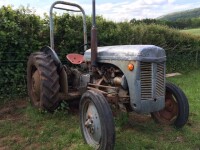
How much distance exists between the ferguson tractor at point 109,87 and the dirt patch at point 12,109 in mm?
602

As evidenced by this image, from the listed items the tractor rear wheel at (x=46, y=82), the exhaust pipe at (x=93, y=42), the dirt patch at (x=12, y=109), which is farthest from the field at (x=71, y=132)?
the exhaust pipe at (x=93, y=42)

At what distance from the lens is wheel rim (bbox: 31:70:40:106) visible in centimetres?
549

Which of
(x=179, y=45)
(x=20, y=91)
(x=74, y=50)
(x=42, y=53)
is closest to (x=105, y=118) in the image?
(x=42, y=53)

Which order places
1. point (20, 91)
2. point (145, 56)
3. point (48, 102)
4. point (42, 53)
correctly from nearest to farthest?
point (145, 56) < point (48, 102) < point (42, 53) < point (20, 91)

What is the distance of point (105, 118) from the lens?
12.3 ft

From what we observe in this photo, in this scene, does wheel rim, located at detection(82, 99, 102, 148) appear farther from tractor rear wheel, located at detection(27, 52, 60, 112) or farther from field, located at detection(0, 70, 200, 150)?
tractor rear wheel, located at detection(27, 52, 60, 112)

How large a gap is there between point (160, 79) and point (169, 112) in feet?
3.36

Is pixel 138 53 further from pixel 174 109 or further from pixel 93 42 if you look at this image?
pixel 174 109

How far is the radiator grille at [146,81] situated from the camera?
4090 millimetres

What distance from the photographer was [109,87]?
14.9 ft

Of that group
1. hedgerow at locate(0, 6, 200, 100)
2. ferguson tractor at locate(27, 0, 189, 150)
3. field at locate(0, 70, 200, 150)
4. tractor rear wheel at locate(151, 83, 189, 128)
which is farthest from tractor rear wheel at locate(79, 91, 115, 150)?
hedgerow at locate(0, 6, 200, 100)

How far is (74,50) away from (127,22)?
321 centimetres

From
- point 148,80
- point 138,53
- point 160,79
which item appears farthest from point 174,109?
point 138,53

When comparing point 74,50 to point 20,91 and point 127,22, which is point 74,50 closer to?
point 20,91
